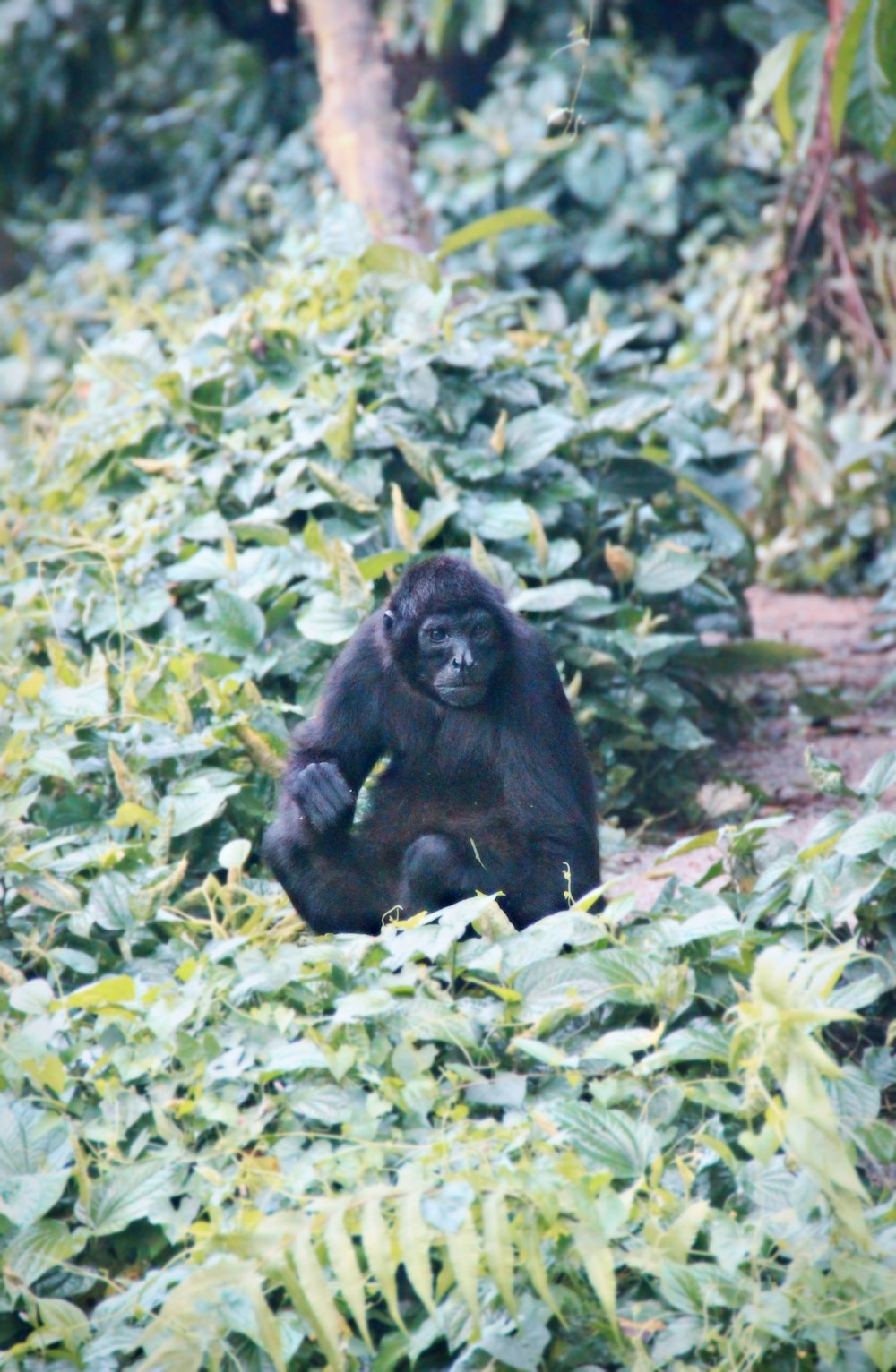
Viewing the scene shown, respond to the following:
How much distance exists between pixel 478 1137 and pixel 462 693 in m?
1.54

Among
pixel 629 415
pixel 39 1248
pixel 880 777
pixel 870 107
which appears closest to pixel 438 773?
pixel 880 777

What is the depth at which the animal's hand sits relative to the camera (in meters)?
4.38

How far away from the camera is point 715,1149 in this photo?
10.6 feet

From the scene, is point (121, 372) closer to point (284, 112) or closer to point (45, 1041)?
point (45, 1041)

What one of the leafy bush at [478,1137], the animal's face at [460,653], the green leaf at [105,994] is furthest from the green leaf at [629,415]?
the green leaf at [105,994]

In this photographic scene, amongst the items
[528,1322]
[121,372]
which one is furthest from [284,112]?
[528,1322]

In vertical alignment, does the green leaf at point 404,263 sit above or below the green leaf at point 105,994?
above

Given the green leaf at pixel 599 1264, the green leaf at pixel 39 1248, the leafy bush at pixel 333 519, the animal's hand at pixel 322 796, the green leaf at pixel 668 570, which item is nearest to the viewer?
the green leaf at pixel 599 1264

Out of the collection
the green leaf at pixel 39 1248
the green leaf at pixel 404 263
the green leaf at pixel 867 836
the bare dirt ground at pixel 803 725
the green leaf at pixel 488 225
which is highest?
the green leaf at pixel 488 225

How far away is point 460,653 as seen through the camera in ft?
14.5

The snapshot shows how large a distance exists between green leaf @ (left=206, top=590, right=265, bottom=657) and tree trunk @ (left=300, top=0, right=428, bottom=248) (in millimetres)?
3538

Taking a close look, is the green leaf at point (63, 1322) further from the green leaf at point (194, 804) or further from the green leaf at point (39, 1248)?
the green leaf at point (194, 804)

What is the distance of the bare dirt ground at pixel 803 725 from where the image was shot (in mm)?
5598

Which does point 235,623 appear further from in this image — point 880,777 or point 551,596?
point 880,777
